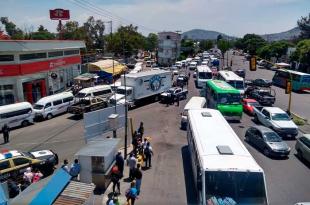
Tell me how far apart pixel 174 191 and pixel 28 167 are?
813cm

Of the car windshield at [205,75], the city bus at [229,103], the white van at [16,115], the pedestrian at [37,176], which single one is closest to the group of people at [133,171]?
the pedestrian at [37,176]

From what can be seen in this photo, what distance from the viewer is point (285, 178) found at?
18.9 metres

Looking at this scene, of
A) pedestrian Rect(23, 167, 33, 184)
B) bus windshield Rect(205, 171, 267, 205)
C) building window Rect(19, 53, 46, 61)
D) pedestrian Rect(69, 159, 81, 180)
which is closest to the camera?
bus windshield Rect(205, 171, 267, 205)

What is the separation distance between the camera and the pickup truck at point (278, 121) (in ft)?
86.8

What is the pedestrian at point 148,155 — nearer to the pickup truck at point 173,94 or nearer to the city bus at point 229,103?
the city bus at point 229,103

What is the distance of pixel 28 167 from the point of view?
18.8 metres

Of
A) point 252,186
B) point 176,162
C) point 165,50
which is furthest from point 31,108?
point 165,50

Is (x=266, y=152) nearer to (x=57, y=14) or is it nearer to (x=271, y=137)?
(x=271, y=137)

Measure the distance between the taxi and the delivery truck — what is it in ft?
51.9

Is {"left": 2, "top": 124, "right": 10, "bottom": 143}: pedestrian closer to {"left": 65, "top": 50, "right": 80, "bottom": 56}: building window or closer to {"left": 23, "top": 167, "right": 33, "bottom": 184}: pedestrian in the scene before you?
{"left": 23, "top": 167, "right": 33, "bottom": 184}: pedestrian

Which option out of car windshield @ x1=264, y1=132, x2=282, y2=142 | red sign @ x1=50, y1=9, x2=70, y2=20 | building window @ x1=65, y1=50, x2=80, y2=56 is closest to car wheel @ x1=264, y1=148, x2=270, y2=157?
car windshield @ x1=264, y1=132, x2=282, y2=142

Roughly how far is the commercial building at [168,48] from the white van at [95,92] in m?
59.1

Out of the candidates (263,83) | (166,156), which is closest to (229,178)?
(166,156)

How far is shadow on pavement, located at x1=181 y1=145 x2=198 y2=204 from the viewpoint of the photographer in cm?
1628
